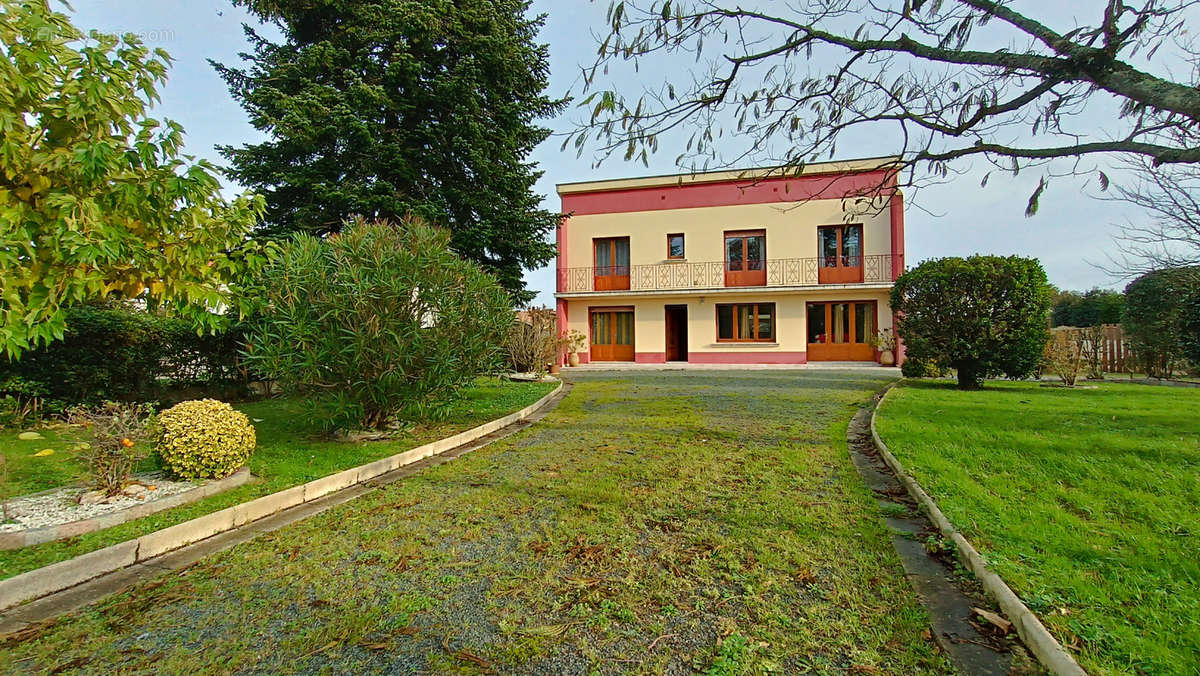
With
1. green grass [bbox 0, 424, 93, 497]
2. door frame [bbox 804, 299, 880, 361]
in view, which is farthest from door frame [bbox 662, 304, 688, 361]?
green grass [bbox 0, 424, 93, 497]

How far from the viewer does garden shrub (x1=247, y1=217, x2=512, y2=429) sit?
578cm

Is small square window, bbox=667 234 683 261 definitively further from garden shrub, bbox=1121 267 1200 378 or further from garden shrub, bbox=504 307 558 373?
garden shrub, bbox=1121 267 1200 378

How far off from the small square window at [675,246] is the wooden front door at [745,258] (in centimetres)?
184

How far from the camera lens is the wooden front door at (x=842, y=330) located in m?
19.6

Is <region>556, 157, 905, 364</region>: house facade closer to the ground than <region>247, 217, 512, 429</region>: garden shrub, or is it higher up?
higher up

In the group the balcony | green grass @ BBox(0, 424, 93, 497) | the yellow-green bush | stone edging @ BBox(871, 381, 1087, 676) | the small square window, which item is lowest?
stone edging @ BBox(871, 381, 1087, 676)

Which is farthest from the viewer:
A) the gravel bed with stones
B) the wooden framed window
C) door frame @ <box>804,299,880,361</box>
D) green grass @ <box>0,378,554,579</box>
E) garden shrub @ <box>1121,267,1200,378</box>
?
the wooden framed window

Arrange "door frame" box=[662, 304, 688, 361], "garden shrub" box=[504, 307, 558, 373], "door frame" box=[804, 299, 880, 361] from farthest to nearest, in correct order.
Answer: "door frame" box=[662, 304, 688, 361] → "door frame" box=[804, 299, 880, 361] → "garden shrub" box=[504, 307, 558, 373]

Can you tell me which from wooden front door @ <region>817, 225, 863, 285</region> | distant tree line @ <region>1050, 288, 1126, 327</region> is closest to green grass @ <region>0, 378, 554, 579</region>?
wooden front door @ <region>817, 225, 863, 285</region>

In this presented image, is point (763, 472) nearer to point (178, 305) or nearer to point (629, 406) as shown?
point (629, 406)

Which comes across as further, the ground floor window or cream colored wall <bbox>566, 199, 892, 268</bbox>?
the ground floor window

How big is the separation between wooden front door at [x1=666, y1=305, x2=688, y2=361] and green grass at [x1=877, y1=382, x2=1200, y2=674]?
1484 cm

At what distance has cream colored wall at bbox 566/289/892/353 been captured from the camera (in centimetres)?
1973

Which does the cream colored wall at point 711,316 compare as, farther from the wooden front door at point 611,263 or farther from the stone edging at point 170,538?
the stone edging at point 170,538
